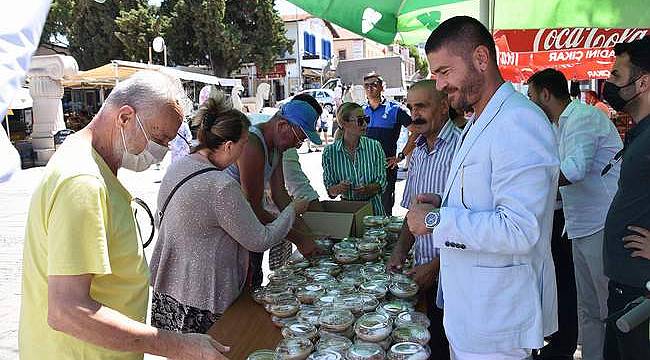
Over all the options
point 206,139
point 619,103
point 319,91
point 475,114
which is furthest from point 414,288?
point 319,91

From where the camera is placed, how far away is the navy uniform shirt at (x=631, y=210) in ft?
7.08

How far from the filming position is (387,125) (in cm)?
560

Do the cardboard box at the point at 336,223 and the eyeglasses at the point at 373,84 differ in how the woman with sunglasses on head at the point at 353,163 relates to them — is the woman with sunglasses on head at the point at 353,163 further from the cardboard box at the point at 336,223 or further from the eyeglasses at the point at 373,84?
the eyeglasses at the point at 373,84

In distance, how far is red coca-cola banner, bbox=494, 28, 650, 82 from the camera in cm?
516

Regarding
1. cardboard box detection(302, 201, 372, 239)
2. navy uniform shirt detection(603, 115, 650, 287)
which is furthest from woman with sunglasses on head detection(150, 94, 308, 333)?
navy uniform shirt detection(603, 115, 650, 287)

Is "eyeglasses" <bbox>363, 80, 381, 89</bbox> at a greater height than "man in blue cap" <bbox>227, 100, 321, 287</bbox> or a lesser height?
greater

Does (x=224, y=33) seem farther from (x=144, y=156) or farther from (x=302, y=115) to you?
(x=144, y=156)

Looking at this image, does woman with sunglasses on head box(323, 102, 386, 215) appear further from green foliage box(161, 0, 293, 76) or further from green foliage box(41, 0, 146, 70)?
green foliage box(41, 0, 146, 70)

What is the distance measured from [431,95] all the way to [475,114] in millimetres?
1055

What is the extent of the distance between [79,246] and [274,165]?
177cm

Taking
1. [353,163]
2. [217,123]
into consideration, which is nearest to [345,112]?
[353,163]

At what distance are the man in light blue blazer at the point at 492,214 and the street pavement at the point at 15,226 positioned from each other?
→ 111 cm

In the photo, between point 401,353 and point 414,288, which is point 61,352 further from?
point 414,288

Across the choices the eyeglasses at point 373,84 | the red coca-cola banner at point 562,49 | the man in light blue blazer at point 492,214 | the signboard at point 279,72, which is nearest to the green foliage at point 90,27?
the signboard at point 279,72
